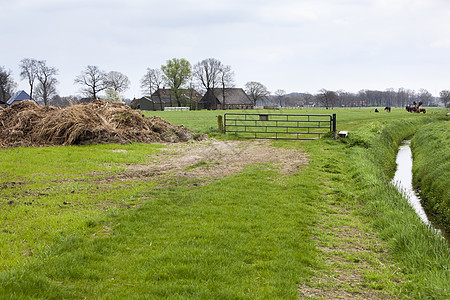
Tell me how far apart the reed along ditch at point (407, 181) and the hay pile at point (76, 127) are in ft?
36.1

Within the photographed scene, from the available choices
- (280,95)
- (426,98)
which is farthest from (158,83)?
(426,98)

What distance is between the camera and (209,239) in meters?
5.52

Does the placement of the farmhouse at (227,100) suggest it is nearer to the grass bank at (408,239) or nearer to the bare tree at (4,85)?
the bare tree at (4,85)

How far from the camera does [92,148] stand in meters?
14.9

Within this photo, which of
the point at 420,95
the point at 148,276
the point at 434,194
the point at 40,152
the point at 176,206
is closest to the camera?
the point at 148,276

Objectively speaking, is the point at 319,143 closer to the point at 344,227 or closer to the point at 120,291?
the point at 344,227

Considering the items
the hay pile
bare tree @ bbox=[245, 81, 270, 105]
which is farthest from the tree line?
the hay pile

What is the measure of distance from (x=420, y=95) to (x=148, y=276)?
221 m

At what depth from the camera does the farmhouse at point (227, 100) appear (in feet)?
349

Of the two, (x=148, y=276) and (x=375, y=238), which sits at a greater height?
(x=148, y=276)

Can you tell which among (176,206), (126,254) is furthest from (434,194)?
(126,254)

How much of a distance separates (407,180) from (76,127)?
51.7 feet

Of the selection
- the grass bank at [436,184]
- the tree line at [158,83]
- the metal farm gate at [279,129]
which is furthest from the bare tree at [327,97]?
the grass bank at [436,184]

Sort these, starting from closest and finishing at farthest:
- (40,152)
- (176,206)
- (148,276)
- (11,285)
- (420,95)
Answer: (11,285)
(148,276)
(176,206)
(40,152)
(420,95)
